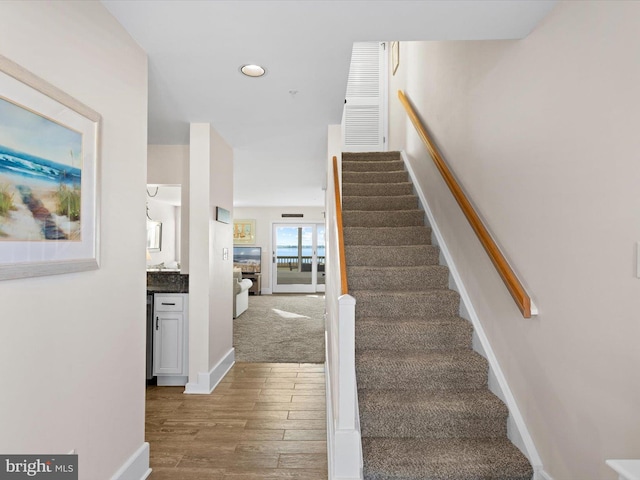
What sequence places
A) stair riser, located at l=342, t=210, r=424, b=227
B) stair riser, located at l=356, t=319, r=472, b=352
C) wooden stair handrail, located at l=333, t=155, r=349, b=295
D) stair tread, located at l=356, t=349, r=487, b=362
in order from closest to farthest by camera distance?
1. wooden stair handrail, located at l=333, t=155, r=349, b=295
2. stair tread, located at l=356, t=349, r=487, b=362
3. stair riser, located at l=356, t=319, r=472, b=352
4. stair riser, located at l=342, t=210, r=424, b=227

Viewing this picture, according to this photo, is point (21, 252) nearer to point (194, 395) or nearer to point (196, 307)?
point (196, 307)

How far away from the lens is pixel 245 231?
10.4 meters

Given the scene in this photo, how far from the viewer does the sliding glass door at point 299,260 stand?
10281mm

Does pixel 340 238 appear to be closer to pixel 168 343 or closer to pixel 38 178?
pixel 38 178

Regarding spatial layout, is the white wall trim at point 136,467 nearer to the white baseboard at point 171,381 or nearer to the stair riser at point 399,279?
the white baseboard at point 171,381

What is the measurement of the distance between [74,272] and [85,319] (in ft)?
0.73

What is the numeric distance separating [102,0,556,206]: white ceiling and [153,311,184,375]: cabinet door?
1.77 m

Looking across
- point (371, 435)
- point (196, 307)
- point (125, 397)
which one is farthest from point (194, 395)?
point (371, 435)

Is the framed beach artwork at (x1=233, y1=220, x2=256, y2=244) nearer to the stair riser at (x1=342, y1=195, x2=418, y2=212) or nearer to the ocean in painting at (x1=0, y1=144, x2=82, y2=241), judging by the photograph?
the stair riser at (x1=342, y1=195, x2=418, y2=212)

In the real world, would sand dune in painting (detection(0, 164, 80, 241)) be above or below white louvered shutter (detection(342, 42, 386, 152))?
below

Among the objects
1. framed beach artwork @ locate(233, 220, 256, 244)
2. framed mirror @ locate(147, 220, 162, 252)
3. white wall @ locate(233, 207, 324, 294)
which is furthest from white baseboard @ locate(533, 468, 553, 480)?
framed beach artwork @ locate(233, 220, 256, 244)

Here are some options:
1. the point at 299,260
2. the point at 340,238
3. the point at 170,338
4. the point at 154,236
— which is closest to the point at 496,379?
the point at 340,238

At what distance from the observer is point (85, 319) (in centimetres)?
157

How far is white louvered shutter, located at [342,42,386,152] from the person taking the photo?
5699 mm
